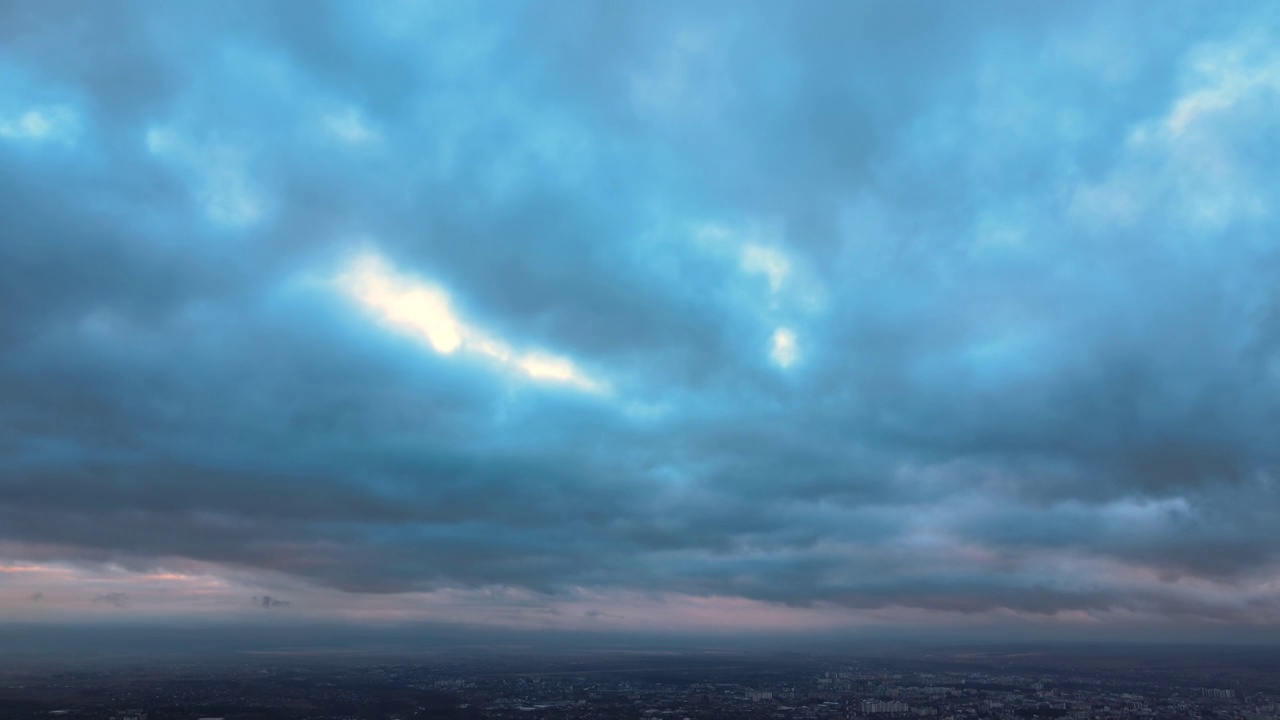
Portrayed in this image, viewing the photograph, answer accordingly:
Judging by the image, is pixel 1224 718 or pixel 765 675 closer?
pixel 1224 718

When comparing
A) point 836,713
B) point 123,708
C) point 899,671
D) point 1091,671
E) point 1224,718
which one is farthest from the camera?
point 899,671

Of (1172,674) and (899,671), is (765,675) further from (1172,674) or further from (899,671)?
(1172,674)

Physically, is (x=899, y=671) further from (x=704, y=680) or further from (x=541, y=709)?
(x=541, y=709)

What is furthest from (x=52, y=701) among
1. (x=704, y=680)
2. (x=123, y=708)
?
(x=704, y=680)

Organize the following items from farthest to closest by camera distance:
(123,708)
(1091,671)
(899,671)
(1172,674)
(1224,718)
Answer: (899,671) < (1091,671) < (1172,674) < (123,708) < (1224,718)

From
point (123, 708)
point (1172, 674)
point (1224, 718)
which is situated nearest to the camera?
point (1224, 718)

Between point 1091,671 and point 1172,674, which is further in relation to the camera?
point 1091,671

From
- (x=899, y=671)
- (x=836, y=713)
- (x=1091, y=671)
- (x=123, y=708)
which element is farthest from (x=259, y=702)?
(x=1091, y=671)

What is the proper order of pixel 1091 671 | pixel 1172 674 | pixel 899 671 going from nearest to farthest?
pixel 1172 674
pixel 1091 671
pixel 899 671
